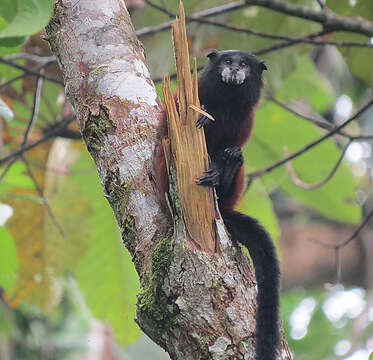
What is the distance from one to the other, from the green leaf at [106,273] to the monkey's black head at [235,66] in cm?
141

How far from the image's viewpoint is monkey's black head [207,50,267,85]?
3.05m

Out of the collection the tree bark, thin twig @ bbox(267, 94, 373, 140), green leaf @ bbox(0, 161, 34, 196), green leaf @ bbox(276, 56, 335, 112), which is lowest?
the tree bark

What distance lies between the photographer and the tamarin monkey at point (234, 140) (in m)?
2.48

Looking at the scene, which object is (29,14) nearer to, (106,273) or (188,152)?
(188,152)

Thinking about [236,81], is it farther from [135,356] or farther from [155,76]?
[135,356]

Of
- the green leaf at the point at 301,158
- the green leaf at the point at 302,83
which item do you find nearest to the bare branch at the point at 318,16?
the green leaf at the point at 301,158

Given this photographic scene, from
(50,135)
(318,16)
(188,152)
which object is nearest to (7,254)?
(50,135)

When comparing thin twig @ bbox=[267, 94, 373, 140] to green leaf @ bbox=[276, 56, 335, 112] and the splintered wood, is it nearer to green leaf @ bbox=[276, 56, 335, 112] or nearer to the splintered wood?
green leaf @ bbox=[276, 56, 335, 112]

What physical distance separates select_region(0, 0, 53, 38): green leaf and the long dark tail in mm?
965

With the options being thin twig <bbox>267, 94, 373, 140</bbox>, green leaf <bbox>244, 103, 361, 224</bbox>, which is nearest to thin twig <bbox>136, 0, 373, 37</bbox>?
thin twig <bbox>267, 94, 373, 140</bbox>

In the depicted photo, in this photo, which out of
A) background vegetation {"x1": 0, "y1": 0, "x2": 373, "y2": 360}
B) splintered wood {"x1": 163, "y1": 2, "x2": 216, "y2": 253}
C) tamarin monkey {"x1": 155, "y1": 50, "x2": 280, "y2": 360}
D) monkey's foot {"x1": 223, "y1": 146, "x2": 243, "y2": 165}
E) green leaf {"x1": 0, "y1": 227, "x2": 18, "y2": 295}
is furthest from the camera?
background vegetation {"x1": 0, "y1": 0, "x2": 373, "y2": 360}

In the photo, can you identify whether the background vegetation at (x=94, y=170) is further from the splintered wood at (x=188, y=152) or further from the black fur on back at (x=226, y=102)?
the splintered wood at (x=188, y=152)

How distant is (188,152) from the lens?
2.01 meters

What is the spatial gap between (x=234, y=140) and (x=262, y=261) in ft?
2.37
